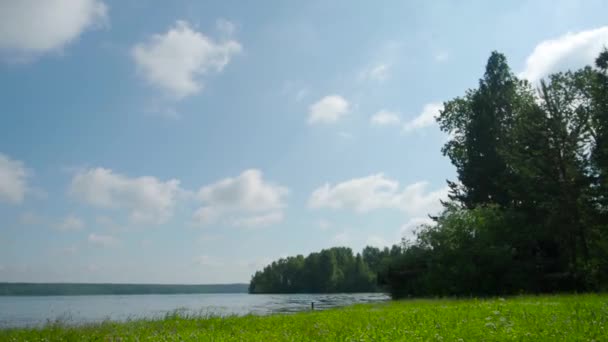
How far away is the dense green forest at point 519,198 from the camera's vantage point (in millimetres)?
35500

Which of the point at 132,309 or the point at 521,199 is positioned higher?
the point at 521,199

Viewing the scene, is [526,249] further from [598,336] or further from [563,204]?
[598,336]

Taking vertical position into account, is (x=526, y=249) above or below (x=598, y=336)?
above

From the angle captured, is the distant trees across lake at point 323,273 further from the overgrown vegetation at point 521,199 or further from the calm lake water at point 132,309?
the overgrown vegetation at point 521,199

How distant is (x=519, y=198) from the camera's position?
42906 mm

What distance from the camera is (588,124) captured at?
3756 cm

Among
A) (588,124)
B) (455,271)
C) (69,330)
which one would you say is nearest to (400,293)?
(455,271)

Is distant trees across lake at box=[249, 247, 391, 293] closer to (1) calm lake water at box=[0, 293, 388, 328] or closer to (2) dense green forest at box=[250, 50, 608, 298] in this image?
(1) calm lake water at box=[0, 293, 388, 328]

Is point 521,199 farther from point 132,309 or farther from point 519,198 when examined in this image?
point 132,309

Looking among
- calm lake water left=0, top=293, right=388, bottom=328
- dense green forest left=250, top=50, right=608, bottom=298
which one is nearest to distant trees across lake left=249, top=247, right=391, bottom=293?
calm lake water left=0, top=293, right=388, bottom=328

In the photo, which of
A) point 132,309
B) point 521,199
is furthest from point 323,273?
point 521,199

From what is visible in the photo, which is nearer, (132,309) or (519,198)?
(519,198)

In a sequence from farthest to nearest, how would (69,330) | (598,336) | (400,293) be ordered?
(400,293) → (69,330) → (598,336)

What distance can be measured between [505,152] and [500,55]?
54.5 feet
